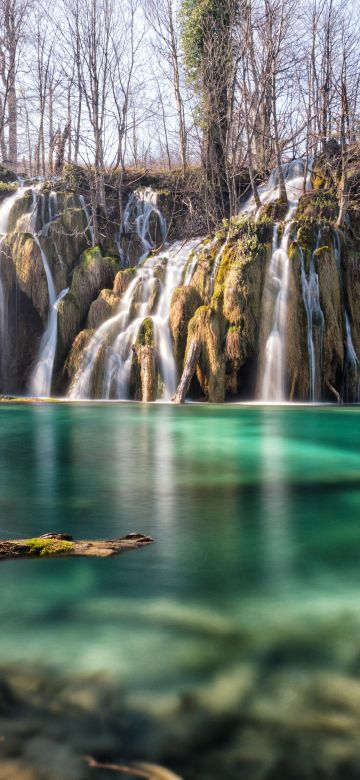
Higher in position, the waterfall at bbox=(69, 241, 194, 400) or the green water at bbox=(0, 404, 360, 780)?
the waterfall at bbox=(69, 241, 194, 400)

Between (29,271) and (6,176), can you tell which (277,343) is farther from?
(6,176)

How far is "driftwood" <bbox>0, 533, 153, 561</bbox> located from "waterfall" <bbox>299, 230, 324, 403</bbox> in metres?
13.3

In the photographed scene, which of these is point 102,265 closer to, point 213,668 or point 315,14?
point 315,14

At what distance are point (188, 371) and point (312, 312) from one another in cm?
373

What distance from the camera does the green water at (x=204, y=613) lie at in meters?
2.06

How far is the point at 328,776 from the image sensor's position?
6.10 feet

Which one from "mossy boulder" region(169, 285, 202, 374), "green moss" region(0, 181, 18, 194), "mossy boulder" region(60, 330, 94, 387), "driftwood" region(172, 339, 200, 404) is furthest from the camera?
"green moss" region(0, 181, 18, 194)

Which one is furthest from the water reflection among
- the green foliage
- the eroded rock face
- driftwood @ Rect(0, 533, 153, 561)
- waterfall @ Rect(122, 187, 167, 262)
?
the green foliage

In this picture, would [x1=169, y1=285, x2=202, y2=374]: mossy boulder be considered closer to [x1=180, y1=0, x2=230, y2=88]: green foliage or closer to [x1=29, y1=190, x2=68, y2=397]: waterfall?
[x1=29, y1=190, x2=68, y2=397]: waterfall

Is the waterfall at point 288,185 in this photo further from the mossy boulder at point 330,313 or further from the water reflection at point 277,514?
the water reflection at point 277,514

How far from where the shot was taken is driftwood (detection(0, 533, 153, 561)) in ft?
12.8

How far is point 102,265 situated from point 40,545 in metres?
18.0

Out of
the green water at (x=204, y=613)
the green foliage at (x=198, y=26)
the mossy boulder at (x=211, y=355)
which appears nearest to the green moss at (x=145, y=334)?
the mossy boulder at (x=211, y=355)

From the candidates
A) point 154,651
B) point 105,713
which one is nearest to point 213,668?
point 154,651
